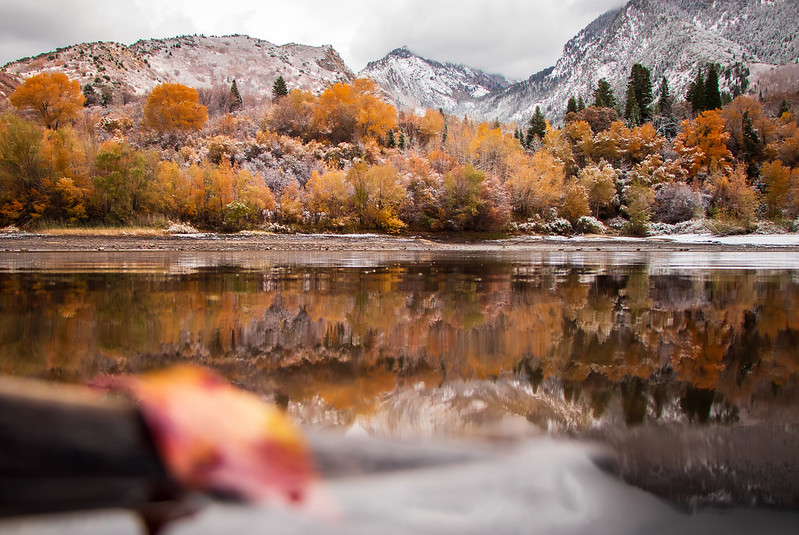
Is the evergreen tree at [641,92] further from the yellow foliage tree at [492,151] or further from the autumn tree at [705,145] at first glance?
the yellow foliage tree at [492,151]

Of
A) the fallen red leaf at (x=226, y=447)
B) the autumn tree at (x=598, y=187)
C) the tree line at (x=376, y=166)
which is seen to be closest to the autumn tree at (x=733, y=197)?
the tree line at (x=376, y=166)

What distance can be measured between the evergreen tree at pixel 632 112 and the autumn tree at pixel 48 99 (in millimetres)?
99481

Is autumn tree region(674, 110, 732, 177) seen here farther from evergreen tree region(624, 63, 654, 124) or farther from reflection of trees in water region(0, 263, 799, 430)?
reflection of trees in water region(0, 263, 799, 430)

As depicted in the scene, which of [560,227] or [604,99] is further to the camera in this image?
[604,99]

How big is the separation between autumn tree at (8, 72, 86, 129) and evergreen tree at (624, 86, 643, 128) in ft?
326

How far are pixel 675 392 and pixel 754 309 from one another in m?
5.72

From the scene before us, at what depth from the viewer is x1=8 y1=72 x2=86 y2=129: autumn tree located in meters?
69.5

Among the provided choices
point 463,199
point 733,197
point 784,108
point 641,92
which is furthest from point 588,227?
point 784,108

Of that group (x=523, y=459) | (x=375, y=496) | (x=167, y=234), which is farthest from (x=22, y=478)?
(x=167, y=234)

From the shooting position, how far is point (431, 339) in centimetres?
564

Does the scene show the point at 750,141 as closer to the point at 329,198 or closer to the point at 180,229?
the point at 329,198

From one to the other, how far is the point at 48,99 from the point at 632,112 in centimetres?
10409

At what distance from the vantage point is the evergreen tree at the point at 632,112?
8688cm

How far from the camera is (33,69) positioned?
126 meters
